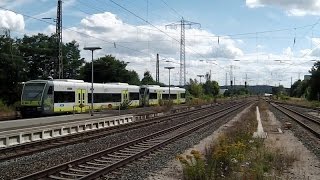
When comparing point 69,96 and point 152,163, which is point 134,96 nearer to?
point 69,96

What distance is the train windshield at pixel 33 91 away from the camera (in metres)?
34.2

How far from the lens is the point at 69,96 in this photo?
125 feet

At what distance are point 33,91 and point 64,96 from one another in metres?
3.19

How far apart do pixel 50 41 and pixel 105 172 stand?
260 ft

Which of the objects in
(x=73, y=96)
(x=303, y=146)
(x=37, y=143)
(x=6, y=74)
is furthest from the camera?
(x=6, y=74)

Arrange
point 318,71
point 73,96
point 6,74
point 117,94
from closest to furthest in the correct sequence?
point 73,96 → point 117,94 → point 6,74 → point 318,71

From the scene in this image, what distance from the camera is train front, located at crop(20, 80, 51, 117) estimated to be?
33969 millimetres

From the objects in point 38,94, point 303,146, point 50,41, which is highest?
point 50,41

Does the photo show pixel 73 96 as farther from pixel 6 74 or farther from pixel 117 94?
pixel 6 74

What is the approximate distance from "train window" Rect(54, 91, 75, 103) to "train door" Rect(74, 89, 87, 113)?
0.85 meters

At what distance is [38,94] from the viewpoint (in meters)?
34.2

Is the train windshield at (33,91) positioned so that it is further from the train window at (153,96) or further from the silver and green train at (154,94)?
the train window at (153,96)

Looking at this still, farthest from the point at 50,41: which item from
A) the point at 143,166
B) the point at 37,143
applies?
the point at 143,166

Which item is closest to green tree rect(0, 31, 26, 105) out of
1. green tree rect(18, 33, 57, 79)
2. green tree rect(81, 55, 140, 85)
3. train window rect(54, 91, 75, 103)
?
train window rect(54, 91, 75, 103)
